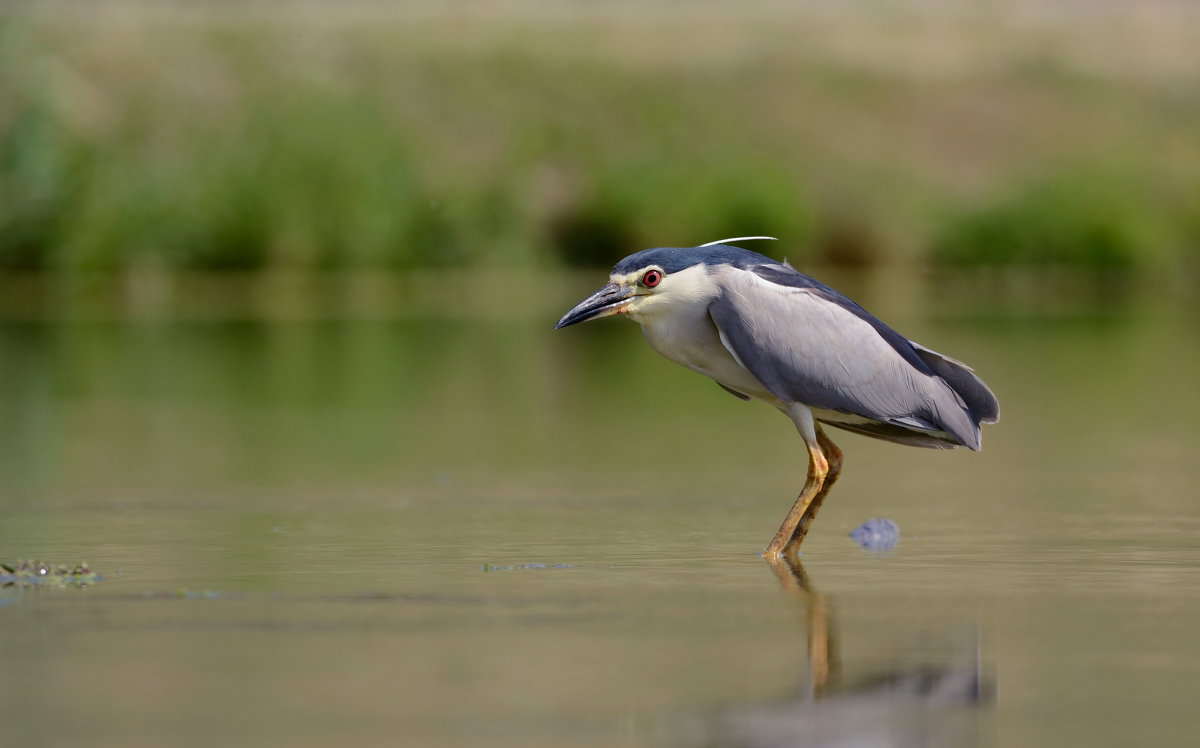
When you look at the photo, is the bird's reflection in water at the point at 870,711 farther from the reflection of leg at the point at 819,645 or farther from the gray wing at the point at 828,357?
the gray wing at the point at 828,357

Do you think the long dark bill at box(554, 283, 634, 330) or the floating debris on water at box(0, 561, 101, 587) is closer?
the floating debris on water at box(0, 561, 101, 587)

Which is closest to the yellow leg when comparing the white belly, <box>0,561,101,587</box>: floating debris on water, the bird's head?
the white belly

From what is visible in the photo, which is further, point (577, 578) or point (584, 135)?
point (584, 135)

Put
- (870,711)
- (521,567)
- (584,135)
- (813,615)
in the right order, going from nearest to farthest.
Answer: (870,711) → (813,615) → (521,567) → (584,135)

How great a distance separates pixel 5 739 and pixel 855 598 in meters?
2.50

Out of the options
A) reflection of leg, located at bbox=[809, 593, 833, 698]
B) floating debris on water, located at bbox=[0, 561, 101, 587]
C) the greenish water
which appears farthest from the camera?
floating debris on water, located at bbox=[0, 561, 101, 587]

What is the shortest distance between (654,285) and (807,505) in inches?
34.2

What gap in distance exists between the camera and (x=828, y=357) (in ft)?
22.6

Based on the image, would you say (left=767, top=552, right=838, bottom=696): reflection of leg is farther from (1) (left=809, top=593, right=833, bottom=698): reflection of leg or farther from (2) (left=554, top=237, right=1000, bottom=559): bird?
(2) (left=554, top=237, right=1000, bottom=559): bird

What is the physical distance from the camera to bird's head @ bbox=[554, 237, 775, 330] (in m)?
6.94

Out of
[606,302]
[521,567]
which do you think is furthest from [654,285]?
[521,567]

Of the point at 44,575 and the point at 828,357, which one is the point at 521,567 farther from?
the point at 44,575

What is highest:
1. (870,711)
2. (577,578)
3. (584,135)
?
(584,135)

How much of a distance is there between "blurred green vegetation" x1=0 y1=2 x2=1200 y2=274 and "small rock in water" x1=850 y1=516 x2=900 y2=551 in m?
22.1
